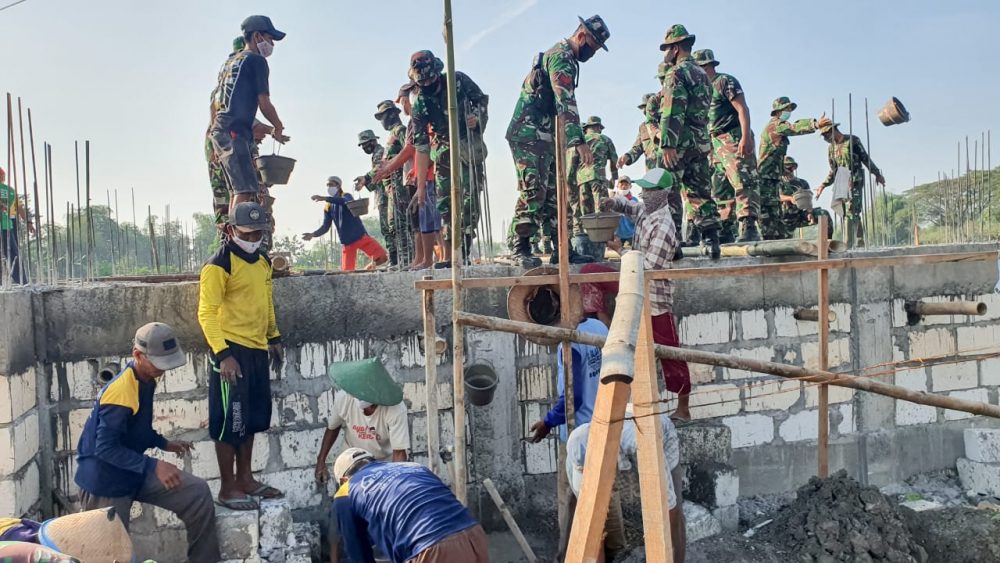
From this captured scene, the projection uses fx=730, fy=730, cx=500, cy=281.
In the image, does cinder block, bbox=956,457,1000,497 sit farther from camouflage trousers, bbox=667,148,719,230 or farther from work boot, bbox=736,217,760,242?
camouflage trousers, bbox=667,148,719,230

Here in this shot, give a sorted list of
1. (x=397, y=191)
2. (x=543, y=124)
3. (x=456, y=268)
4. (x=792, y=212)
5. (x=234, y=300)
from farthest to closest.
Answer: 1. (x=792, y=212)
2. (x=397, y=191)
3. (x=543, y=124)
4. (x=234, y=300)
5. (x=456, y=268)

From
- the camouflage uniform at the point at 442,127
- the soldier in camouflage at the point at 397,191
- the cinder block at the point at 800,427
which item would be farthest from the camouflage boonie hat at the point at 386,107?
the cinder block at the point at 800,427

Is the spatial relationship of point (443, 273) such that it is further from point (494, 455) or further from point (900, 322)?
point (900, 322)

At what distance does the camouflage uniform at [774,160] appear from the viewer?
8.54 m

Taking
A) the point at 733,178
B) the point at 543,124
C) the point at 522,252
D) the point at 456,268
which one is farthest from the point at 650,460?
the point at 733,178

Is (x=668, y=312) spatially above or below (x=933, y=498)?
above

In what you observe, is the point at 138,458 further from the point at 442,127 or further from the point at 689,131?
the point at 689,131

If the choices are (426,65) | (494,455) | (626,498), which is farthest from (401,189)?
(626,498)

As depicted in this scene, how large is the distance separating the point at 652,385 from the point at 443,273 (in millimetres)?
2754

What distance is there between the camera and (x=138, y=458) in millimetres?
3562

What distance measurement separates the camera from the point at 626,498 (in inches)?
181

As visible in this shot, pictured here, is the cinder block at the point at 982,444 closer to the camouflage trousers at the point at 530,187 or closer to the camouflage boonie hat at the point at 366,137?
the camouflage trousers at the point at 530,187

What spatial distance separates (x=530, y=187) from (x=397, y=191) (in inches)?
100

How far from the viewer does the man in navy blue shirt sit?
16.0 feet
